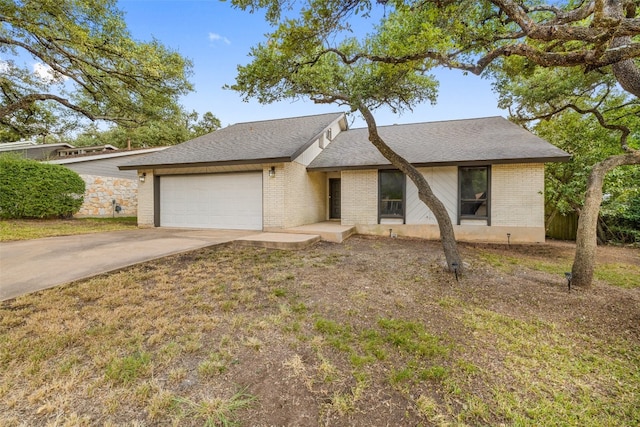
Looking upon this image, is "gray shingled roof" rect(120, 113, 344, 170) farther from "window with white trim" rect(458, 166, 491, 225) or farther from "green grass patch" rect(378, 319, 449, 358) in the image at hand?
"green grass patch" rect(378, 319, 449, 358)

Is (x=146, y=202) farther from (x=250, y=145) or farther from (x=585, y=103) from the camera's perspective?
(x=585, y=103)

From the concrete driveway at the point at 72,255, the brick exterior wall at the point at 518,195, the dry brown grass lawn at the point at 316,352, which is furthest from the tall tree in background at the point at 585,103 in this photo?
the concrete driveway at the point at 72,255

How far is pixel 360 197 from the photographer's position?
9.99 m

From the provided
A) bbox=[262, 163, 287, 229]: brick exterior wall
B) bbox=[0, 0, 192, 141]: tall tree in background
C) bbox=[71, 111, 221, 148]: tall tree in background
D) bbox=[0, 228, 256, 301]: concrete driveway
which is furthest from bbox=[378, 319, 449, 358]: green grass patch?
bbox=[71, 111, 221, 148]: tall tree in background

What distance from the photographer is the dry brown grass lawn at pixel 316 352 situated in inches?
80.5

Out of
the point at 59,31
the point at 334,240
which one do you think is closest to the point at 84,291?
the point at 334,240

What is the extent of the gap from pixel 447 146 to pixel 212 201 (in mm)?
8626

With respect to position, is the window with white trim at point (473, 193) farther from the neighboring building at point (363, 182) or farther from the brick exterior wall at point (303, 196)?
the brick exterior wall at point (303, 196)

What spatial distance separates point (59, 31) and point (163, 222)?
6333 millimetres

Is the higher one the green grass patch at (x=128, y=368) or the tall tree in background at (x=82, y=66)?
the tall tree in background at (x=82, y=66)

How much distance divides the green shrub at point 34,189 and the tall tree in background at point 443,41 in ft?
32.6

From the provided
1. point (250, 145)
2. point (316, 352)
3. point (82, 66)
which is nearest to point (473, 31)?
point (316, 352)

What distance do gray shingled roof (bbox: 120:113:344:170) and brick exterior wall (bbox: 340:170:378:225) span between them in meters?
2.06

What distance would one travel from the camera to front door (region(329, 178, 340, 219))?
1263 cm
